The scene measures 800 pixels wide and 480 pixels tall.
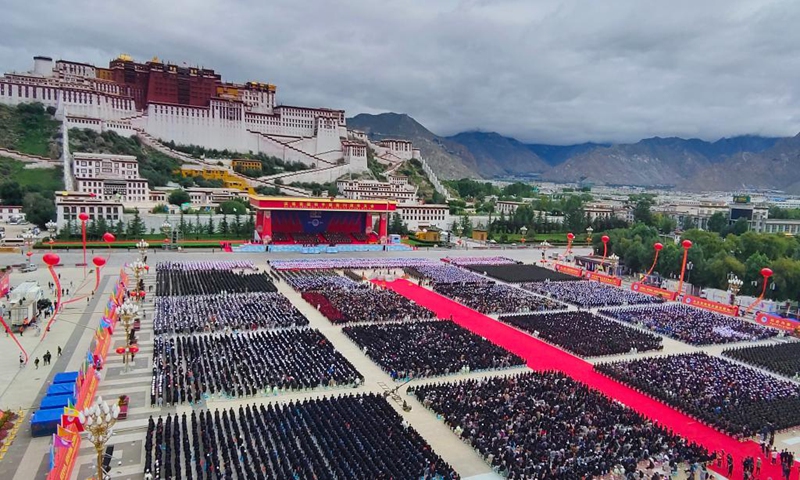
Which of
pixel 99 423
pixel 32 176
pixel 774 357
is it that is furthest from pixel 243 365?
pixel 32 176

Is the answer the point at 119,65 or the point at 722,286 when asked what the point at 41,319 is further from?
the point at 119,65

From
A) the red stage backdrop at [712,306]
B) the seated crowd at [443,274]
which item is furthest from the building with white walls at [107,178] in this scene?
the red stage backdrop at [712,306]

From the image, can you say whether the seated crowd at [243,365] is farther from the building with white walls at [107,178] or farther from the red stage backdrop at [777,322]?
the building with white walls at [107,178]

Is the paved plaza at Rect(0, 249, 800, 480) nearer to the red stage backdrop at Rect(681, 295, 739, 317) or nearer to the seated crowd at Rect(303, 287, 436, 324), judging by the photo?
the seated crowd at Rect(303, 287, 436, 324)

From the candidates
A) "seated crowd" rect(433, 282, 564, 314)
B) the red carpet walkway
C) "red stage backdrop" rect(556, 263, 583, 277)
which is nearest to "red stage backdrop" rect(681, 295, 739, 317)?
"seated crowd" rect(433, 282, 564, 314)

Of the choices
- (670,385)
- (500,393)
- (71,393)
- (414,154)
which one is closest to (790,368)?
(670,385)

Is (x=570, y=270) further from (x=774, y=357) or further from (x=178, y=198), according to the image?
(x=178, y=198)
